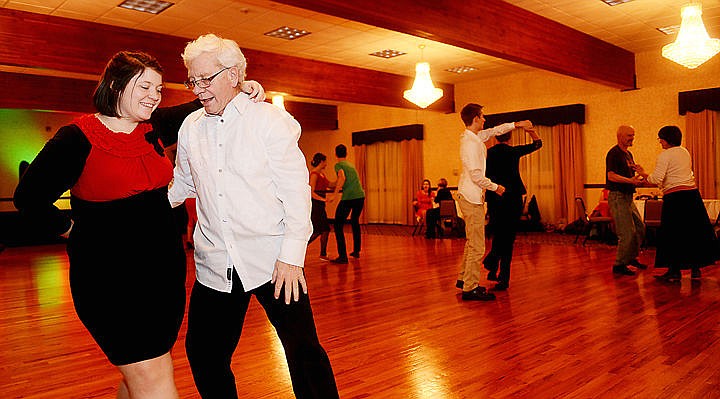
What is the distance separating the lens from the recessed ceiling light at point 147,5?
6.15m

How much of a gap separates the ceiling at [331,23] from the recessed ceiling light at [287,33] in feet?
0.34

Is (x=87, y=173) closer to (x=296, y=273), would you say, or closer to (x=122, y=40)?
(x=296, y=273)

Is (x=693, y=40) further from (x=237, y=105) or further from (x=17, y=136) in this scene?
(x=17, y=136)

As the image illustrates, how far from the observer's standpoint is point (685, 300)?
4.13m

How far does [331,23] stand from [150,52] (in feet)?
A: 7.58

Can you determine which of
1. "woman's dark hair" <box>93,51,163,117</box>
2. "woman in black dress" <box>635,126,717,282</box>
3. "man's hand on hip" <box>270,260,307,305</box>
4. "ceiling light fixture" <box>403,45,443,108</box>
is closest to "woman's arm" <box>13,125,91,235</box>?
"woman's dark hair" <box>93,51,163,117</box>

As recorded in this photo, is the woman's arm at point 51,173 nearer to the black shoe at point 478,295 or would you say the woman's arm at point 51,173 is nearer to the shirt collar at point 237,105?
the shirt collar at point 237,105

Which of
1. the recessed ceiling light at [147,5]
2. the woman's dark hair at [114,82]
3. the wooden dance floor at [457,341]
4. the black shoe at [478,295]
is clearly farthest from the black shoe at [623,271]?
the recessed ceiling light at [147,5]

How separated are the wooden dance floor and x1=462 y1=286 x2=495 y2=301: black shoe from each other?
0.09m

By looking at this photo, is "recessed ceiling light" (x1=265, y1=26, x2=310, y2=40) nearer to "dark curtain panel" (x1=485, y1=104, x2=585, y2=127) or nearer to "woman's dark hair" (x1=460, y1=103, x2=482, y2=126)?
"woman's dark hair" (x1=460, y1=103, x2=482, y2=126)

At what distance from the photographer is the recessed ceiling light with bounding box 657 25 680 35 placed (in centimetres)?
766

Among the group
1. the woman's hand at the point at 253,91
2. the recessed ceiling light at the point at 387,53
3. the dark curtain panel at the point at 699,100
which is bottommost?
the woman's hand at the point at 253,91

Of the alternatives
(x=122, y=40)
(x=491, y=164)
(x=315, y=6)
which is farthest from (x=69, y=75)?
(x=491, y=164)

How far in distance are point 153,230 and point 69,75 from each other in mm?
9339
